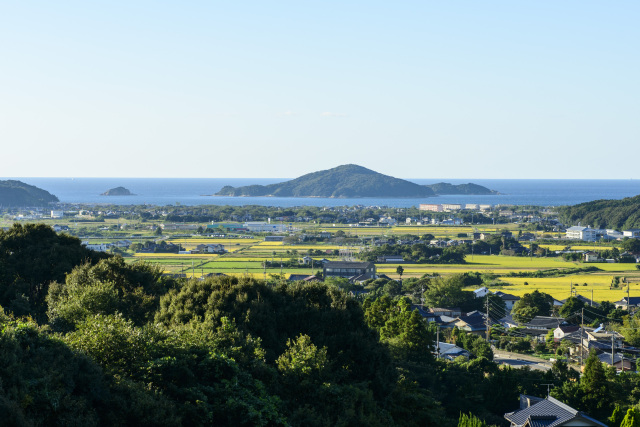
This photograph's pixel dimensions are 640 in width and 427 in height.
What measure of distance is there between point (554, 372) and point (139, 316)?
965 centimetres

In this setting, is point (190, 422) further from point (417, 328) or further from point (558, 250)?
point (558, 250)

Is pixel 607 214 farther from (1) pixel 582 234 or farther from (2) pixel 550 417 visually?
(2) pixel 550 417

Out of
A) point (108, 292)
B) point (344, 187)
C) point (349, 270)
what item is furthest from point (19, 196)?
point (108, 292)

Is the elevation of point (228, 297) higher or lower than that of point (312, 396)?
higher

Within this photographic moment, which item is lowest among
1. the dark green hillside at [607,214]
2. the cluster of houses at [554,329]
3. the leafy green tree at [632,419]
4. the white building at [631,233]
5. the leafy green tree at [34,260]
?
the cluster of houses at [554,329]

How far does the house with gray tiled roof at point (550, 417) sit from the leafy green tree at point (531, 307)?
1257 cm

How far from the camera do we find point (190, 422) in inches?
292

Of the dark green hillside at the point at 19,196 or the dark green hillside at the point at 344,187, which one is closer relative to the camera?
the dark green hillside at the point at 19,196

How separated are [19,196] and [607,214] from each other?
7290 cm

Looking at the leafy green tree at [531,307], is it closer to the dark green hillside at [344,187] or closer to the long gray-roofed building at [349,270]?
the long gray-roofed building at [349,270]

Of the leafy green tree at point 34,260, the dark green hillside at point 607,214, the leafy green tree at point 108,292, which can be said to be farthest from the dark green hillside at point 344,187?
the leafy green tree at point 108,292

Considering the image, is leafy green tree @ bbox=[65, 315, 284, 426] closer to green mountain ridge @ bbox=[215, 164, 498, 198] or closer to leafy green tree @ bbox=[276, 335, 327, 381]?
leafy green tree @ bbox=[276, 335, 327, 381]

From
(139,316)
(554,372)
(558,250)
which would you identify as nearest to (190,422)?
(139,316)

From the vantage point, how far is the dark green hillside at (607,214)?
232 feet
